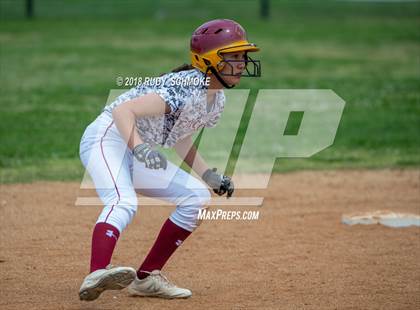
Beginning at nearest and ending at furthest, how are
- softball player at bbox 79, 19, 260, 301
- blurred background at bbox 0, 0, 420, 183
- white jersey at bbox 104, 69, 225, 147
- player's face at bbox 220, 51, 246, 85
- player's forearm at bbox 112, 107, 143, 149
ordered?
player's forearm at bbox 112, 107, 143, 149 → softball player at bbox 79, 19, 260, 301 → white jersey at bbox 104, 69, 225, 147 → player's face at bbox 220, 51, 246, 85 → blurred background at bbox 0, 0, 420, 183

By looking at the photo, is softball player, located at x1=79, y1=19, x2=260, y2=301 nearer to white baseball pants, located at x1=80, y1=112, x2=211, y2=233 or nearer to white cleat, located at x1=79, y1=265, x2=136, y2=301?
white baseball pants, located at x1=80, y1=112, x2=211, y2=233

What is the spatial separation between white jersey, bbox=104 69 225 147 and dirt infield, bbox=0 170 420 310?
4.11 ft

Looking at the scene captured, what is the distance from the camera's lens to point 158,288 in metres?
6.20

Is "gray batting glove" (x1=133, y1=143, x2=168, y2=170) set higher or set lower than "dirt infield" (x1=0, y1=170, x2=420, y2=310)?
higher

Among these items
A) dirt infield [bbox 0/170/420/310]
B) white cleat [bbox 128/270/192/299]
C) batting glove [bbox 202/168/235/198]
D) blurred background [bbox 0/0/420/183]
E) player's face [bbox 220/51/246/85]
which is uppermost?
player's face [bbox 220/51/246/85]

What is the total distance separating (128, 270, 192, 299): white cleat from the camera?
20.3 ft

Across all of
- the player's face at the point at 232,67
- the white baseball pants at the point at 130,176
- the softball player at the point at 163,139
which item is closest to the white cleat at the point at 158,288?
the softball player at the point at 163,139

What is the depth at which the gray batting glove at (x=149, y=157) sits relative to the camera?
5.38 metres

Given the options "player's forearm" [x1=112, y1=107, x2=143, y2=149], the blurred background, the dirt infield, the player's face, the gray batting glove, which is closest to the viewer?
the gray batting glove

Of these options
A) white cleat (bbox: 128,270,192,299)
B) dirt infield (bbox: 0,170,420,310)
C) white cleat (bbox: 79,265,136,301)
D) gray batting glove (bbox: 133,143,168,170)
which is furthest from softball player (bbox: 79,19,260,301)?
dirt infield (bbox: 0,170,420,310)

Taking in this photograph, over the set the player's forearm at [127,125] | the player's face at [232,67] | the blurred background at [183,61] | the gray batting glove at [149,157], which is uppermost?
the player's face at [232,67]

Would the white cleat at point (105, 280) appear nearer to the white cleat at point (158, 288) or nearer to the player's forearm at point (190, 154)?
the white cleat at point (158, 288)

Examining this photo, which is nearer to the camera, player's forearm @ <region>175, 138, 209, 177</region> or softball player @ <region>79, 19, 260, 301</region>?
softball player @ <region>79, 19, 260, 301</region>

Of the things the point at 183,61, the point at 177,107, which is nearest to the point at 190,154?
the point at 177,107
